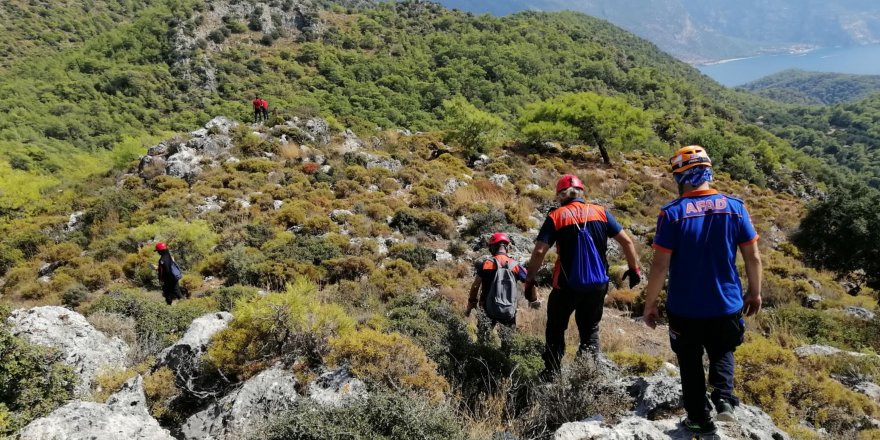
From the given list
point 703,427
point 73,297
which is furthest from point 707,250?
point 73,297

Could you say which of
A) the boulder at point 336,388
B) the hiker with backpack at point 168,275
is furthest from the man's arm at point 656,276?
the hiker with backpack at point 168,275

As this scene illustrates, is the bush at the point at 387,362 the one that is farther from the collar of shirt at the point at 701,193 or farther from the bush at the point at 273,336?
the collar of shirt at the point at 701,193

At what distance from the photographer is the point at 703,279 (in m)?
2.63

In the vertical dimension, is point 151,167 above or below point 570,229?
below

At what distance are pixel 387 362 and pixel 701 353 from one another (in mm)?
2209

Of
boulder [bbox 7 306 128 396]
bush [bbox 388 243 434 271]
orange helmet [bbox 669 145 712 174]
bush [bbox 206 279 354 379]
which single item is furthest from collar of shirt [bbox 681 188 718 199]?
bush [bbox 388 243 434 271]

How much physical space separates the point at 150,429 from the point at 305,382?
1.03 meters

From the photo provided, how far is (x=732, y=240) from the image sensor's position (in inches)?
105

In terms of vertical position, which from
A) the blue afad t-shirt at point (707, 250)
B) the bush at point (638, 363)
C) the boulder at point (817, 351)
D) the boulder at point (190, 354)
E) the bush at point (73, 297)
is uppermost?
the blue afad t-shirt at point (707, 250)

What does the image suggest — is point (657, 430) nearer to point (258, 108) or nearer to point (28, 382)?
point (28, 382)

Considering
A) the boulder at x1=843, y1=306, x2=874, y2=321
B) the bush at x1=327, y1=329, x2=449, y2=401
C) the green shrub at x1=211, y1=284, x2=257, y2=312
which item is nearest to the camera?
the bush at x1=327, y1=329, x2=449, y2=401

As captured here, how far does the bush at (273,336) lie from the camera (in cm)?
370

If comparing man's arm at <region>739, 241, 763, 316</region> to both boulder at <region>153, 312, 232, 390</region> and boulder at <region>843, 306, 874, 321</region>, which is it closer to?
boulder at <region>153, 312, 232, 390</region>

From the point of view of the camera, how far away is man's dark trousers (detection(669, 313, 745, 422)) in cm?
266
